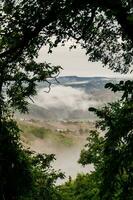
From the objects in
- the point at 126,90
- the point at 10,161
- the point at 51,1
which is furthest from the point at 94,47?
the point at 10,161

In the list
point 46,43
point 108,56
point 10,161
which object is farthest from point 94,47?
point 10,161

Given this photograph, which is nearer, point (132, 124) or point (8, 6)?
point (132, 124)

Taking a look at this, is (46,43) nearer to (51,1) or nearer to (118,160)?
(51,1)

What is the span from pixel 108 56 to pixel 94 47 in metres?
0.81

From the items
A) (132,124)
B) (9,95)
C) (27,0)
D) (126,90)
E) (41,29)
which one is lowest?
(132,124)

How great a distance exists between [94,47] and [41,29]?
2803 mm

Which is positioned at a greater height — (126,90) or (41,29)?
(41,29)

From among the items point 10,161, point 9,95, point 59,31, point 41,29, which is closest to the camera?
point 41,29

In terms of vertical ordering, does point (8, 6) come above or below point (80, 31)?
above

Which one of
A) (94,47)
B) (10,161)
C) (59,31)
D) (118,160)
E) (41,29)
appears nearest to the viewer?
(118,160)

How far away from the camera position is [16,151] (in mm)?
24672

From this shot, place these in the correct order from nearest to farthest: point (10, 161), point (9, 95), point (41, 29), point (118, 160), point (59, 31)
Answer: point (118, 160) < point (41, 29) < point (59, 31) < point (9, 95) < point (10, 161)

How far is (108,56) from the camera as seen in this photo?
50.2 ft

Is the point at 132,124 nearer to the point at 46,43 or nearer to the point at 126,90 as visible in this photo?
the point at 126,90
